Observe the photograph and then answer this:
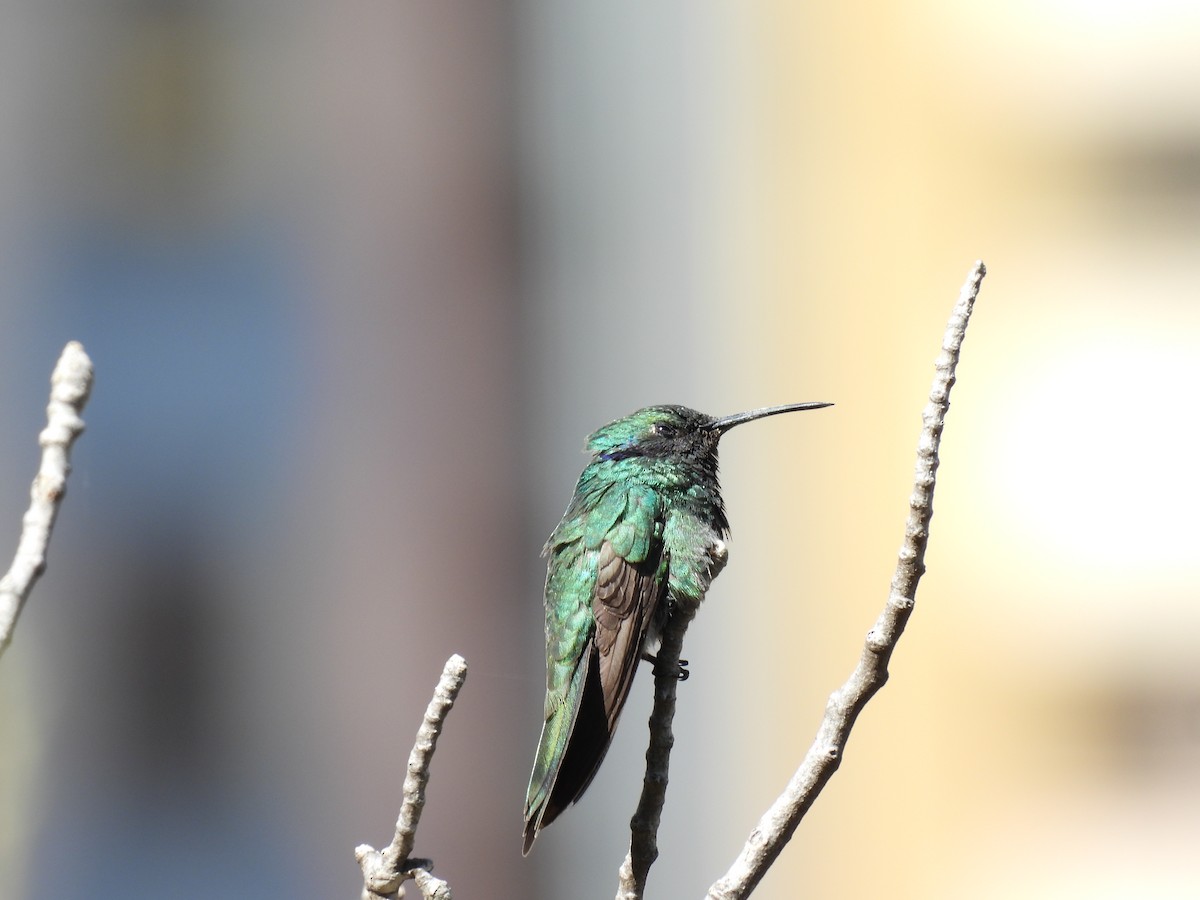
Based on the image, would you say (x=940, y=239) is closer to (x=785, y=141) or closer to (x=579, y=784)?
(x=785, y=141)

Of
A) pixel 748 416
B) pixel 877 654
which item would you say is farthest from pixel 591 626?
pixel 877 654

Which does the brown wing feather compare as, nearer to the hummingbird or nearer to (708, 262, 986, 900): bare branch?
the hummingbird

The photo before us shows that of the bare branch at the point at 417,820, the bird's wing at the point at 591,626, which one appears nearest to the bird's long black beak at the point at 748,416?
the bird's wing at the point at 591,626

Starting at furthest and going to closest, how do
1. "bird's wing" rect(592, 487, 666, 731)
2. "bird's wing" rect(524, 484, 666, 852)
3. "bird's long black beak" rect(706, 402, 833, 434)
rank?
"bird's long black beak" rect(706, 402, 833, 434) < "bird's wing" rect(592, 487, 666, 731) < "bird's wing" rect(524, 484, 666, 852)

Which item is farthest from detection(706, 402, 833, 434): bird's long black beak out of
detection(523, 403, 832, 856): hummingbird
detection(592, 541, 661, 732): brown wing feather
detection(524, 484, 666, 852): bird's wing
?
detection(592, 541, 661, 732): brown wing feather

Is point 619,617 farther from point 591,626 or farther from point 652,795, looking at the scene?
point 652,795

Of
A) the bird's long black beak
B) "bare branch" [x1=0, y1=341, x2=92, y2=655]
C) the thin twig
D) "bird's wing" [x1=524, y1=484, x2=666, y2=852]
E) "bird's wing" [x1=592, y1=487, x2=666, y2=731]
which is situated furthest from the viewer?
the bird's long black beak
